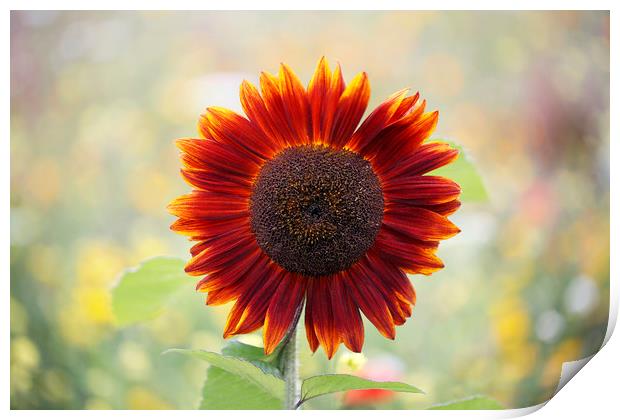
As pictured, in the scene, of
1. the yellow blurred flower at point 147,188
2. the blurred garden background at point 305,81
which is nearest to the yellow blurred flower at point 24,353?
the blurred garden background at point 305,81

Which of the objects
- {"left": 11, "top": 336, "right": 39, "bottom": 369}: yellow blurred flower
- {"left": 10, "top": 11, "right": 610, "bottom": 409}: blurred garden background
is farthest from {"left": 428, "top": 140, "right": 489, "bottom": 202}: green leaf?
{"left": 11, "top": 336, "right": 39, "bottom": 369}: yellow blurred flower

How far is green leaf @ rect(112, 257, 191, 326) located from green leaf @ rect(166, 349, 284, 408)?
0.05m

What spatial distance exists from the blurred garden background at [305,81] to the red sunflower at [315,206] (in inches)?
2.9

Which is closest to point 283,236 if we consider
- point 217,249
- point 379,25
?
point 217,249

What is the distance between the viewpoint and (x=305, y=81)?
41cm

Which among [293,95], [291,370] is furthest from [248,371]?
[293,95]

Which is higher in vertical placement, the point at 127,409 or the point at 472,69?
the point at 472,69

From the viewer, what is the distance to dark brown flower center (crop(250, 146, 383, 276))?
1.07ft

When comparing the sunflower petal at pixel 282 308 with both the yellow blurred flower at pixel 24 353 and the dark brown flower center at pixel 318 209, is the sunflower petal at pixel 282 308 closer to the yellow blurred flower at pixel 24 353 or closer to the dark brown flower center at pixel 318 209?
the dark brown flower center at pixel 318 209

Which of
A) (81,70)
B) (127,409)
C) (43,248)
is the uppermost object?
(81,70)

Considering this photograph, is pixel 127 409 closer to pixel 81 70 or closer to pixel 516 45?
pixel 81 70

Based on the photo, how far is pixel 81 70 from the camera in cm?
42

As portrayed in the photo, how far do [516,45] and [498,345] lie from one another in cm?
19

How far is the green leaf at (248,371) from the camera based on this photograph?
318 mm
